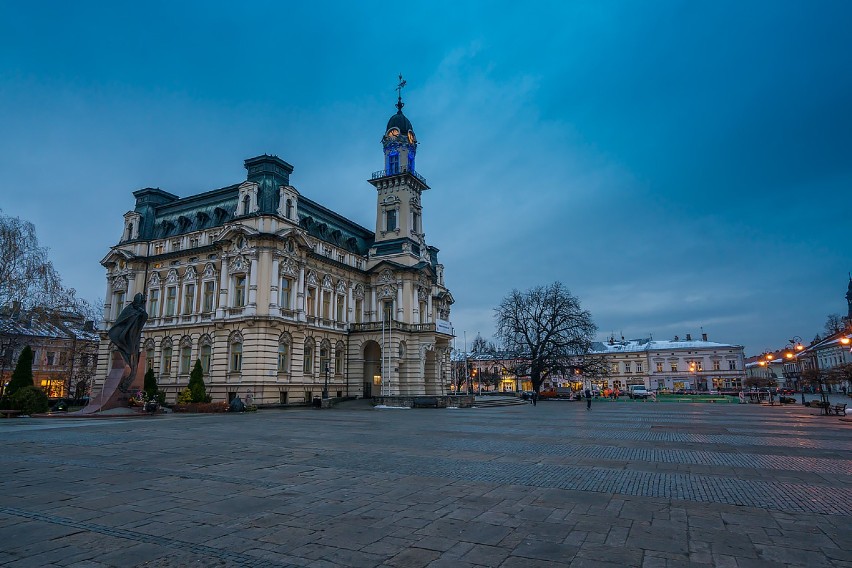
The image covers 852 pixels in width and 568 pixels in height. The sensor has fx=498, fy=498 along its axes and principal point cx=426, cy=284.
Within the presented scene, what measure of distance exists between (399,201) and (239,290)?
852 inches

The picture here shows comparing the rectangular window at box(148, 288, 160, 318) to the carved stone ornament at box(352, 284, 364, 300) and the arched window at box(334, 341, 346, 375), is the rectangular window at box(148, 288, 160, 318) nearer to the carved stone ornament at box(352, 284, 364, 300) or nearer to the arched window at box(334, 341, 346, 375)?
the arched window at box(334, 341, 346, 375)

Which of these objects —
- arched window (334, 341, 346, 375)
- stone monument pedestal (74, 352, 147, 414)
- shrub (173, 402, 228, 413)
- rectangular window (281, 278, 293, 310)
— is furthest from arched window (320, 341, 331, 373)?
stone monument pedestal (74, 352, 147, 414)

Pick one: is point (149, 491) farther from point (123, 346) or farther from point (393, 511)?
point (123, 346)

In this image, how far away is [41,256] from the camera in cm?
3931

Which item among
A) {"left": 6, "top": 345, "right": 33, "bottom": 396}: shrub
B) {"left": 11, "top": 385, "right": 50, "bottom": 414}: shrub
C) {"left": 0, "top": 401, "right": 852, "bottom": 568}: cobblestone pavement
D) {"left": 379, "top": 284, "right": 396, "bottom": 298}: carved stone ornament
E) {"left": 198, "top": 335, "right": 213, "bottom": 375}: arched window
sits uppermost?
{"left": 379, "top": 284, "right": 396, "bottom": 298}: carved stone ornament

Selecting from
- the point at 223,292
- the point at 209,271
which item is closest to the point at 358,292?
the point at 223,292

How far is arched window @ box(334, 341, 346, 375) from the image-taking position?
161 feet

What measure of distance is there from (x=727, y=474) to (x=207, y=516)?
412 inches

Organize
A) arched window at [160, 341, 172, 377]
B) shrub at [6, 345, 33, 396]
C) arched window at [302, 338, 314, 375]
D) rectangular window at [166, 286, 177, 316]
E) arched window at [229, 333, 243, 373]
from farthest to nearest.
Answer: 1. rectangular window at [166, 286, 177, 316]
2. arched window at [160, 341, 172, 377]
3. arched window at [302, 338, 314, 375]
4. arched window at [229, 333, 243, 373]
5. shrub at [6, 345, 33, 396]

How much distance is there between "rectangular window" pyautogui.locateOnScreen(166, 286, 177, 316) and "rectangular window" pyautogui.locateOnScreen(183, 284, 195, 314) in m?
1.59

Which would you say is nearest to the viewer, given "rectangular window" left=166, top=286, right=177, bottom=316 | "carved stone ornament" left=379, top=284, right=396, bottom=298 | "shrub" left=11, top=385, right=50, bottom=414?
"shrub" left=11, top=385, right=50, bottom=414

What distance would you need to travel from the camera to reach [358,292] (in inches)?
2095

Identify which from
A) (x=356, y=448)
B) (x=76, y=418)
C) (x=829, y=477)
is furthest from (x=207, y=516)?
(x=76, y=418)

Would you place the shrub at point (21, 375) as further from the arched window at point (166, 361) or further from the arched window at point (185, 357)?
the arched window at point (185, 357)
